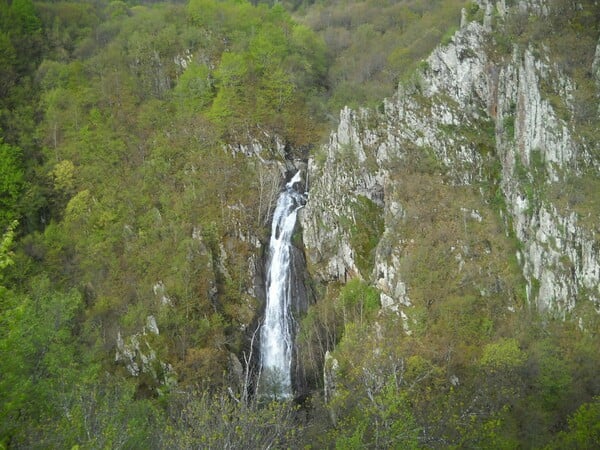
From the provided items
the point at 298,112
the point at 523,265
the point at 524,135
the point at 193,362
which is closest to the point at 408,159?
the point at 524,135

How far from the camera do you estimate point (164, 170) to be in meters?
41.7

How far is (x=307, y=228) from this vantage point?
3709cm

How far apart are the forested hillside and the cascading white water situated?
31.1 inches

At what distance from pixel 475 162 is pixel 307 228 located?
533 inches

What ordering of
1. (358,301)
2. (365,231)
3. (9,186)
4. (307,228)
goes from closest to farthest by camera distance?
(358,301) < (365,231) < (307,228) < (9,186)

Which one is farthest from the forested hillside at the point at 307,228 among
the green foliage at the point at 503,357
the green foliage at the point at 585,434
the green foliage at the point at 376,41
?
the green foliage at the point at 376,41

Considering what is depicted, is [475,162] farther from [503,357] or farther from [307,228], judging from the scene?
[503,357]

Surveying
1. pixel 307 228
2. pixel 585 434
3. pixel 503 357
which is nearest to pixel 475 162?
pixel 307 228

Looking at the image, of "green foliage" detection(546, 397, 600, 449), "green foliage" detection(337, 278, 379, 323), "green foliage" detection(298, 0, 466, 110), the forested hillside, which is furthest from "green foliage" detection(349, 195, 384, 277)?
"green foliage" detection(546, 397, 600, 449)

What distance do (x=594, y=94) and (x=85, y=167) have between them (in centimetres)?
4077

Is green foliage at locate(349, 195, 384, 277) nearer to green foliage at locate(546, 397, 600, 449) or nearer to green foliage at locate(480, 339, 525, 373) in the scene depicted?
green foliage at locate(480, 339, 525, 373)

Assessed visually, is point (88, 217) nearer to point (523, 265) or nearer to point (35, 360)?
point (35, 360)

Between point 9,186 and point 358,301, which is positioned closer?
point 358,301

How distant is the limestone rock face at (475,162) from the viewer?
89.1 ft
